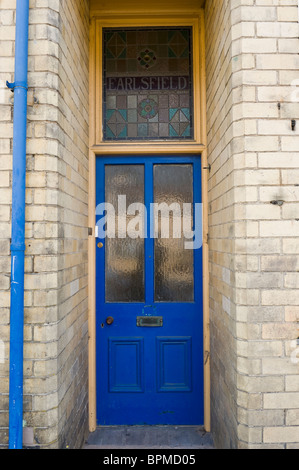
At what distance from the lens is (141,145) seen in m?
3.16

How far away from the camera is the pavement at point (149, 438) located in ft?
9.27

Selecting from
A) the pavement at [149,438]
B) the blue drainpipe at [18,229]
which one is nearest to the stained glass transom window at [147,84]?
the blue drainpipe at [18,229]

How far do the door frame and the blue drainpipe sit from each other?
112 centimetres

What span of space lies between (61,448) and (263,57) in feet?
9.64

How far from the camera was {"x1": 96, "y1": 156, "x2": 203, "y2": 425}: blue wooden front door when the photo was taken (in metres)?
3.11

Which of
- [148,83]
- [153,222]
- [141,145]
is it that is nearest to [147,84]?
[148,83]

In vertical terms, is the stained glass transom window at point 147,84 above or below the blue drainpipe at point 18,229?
above

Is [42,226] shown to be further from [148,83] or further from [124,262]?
[148,83]

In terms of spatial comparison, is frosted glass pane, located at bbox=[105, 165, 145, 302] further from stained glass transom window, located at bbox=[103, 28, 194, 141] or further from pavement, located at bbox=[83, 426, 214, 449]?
pavement, located at bbox=[83, 426, 214, 449]

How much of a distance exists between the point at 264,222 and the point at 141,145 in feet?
5.14

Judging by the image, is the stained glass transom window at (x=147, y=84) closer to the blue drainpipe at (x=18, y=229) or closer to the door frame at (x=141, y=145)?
the door frame at (x=141, y=145)

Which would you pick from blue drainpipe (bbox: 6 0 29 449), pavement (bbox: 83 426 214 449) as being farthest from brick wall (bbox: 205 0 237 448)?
blue drainpipe (bbox: 6 0 29 449)

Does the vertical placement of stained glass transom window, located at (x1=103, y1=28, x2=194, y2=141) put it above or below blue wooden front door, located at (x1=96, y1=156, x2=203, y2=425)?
above

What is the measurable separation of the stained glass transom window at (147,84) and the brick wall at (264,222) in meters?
1.06
